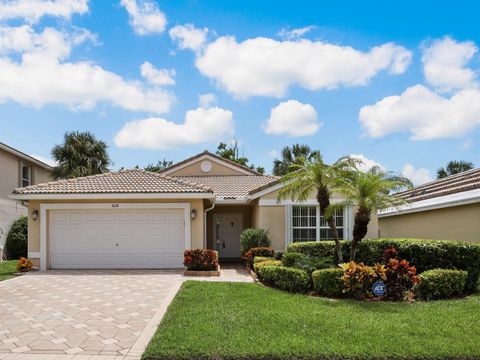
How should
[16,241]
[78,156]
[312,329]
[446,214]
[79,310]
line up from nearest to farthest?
[312,329] < [79,310] < [446,214] < [16,241] < [78,156]

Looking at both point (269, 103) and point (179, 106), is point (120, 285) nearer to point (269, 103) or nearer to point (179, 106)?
point (179, 106)

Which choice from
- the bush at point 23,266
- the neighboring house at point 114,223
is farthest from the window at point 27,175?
the bush at point 23,266

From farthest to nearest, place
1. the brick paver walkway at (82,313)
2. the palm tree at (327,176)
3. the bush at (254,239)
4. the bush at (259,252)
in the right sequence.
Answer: the bush at (254,239), the bush at (259,252), the palm tree at (327,176), the brick paver walkway at (82,313)

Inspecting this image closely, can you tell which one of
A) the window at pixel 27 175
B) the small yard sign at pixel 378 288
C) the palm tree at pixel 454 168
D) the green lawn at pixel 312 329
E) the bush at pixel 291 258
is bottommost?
the green lawn at pixel 312 329

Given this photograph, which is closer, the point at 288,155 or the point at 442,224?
the point at 442,224

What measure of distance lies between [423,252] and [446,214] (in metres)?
4.25

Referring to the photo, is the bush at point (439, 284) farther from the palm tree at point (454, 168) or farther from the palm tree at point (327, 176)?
the palm tree at point (454, 168)

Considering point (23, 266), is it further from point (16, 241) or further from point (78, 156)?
point (78, 156)

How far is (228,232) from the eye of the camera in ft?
75.0

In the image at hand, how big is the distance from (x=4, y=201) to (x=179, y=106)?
10840 millimetres

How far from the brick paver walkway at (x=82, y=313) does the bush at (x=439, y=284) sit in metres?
5.62

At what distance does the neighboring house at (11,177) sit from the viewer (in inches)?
863

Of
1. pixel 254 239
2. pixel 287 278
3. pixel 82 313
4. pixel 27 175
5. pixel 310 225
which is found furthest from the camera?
pixel 27 175

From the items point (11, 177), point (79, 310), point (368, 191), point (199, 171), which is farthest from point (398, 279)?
point (11, 177)
